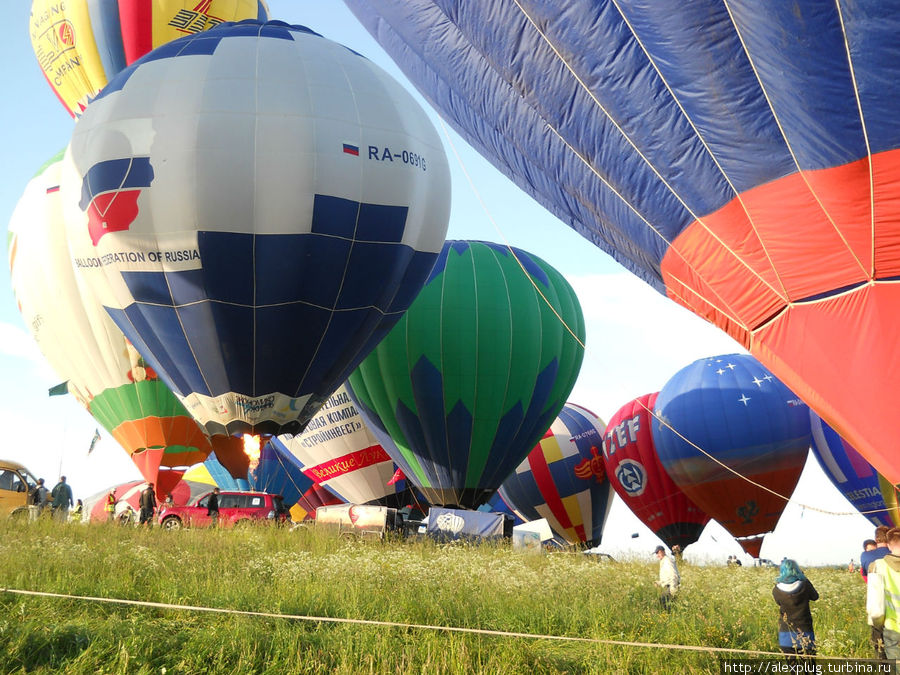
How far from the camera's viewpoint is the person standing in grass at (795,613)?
6.56 m

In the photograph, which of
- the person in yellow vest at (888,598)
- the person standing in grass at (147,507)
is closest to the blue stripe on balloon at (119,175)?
the person standing in grass at (147,507)

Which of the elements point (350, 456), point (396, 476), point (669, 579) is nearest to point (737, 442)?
point (396, 476)

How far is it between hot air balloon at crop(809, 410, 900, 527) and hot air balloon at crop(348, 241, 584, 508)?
23.1 feet

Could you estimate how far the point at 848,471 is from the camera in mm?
21531

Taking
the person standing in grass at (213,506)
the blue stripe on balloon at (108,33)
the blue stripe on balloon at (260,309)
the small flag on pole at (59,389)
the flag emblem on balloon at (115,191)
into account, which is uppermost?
the blue stripe on balloon at (108,33)

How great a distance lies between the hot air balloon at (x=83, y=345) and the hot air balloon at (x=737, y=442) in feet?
38.3

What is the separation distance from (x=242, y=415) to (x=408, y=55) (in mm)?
6044

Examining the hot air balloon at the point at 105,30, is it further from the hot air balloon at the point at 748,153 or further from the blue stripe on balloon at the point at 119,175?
the hot air balloon at the point at 748,153

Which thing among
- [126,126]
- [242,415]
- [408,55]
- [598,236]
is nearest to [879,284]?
[598,236]

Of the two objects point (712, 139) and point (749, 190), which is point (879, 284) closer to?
point (749, 190)

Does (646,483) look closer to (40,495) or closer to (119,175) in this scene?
(40,495)

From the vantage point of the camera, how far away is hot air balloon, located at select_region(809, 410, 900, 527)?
2103 centimetres

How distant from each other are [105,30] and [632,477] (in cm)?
1701

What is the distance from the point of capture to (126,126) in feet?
42.6
